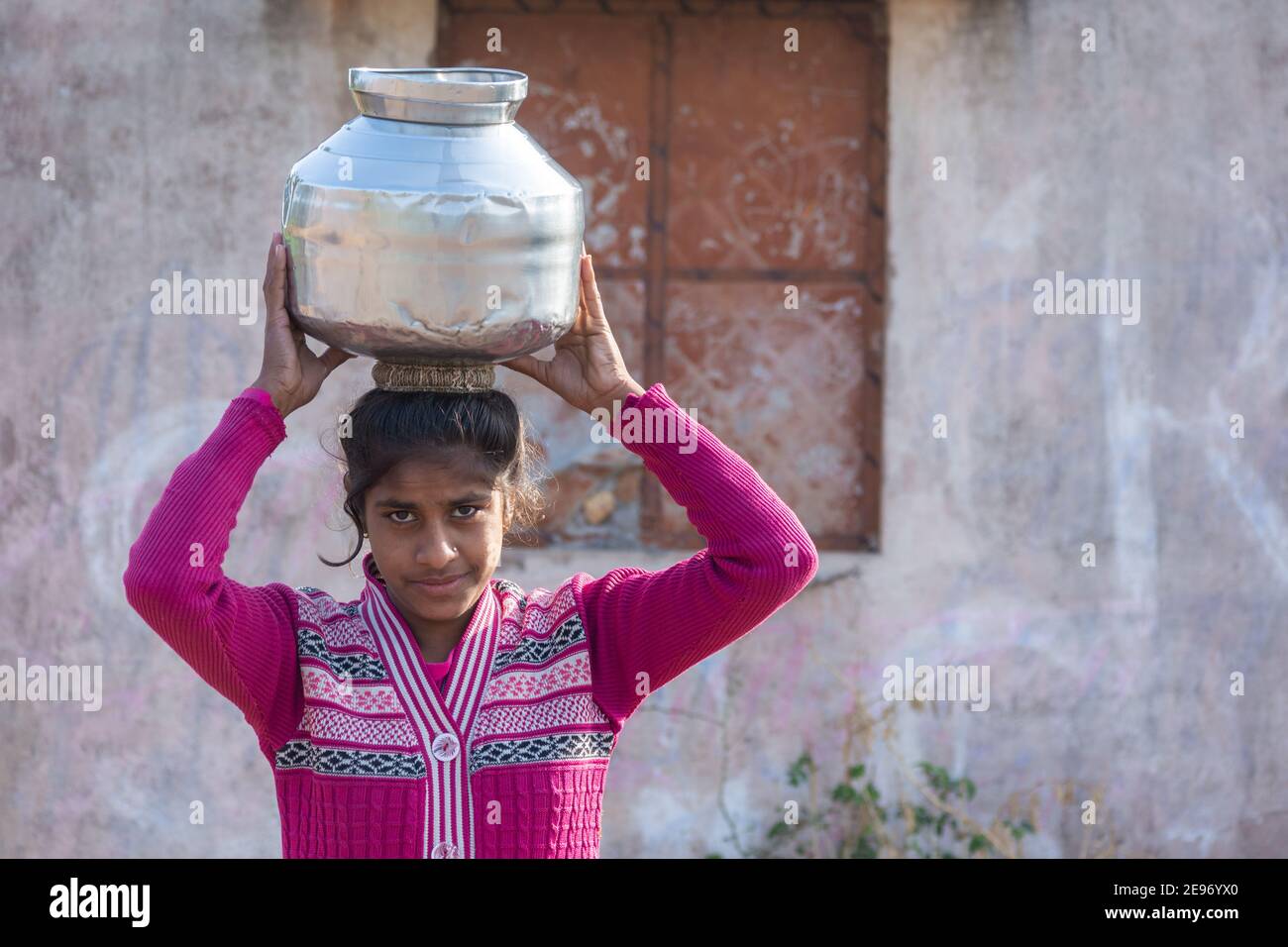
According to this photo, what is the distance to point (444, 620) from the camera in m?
2.50

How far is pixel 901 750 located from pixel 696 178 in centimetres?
180

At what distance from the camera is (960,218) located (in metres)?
4.96

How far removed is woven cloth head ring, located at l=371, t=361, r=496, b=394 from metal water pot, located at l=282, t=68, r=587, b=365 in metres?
0.11

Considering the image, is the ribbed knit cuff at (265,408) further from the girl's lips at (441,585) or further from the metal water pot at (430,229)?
the girl's lips at (441,585)

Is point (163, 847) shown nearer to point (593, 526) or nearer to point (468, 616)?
point (593, 526)

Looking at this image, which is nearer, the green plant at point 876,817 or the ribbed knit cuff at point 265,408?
the ribbed knit cuff at point 265,408

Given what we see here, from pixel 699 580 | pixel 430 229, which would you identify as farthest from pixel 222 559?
pixel 699 580

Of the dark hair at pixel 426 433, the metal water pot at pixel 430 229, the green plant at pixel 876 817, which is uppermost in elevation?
the metal water pot at pixel 430 229

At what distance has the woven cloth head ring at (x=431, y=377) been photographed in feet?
7.93

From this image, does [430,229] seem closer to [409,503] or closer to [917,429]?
[409,503]

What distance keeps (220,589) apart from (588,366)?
63 centimetres

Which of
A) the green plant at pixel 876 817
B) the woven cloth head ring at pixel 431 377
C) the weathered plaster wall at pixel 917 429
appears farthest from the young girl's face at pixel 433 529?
the green plant at pixel 876 817

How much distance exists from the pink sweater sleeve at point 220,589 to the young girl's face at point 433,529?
0.18 meters
